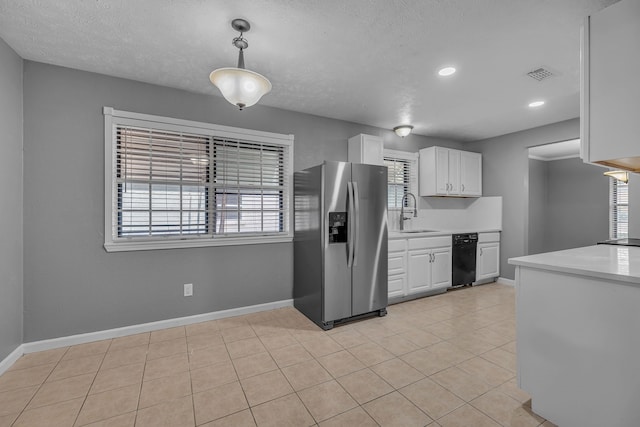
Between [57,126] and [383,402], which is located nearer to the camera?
[383,402]

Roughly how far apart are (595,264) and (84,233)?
388cm

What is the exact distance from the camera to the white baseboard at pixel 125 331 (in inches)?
92.8

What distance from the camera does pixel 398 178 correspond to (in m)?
4.57

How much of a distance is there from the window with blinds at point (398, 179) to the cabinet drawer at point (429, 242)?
814 millimetres

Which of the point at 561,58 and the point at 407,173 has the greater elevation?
the point at 561,58

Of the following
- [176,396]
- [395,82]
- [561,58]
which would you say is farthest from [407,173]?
[176,396]

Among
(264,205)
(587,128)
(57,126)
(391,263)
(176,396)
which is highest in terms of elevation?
(57,126)

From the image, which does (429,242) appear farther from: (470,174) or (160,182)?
(160,182)

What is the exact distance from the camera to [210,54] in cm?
231

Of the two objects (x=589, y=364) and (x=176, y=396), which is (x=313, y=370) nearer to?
(x=176, y=396)

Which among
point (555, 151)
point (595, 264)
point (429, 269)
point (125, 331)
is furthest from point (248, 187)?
point (555, 151)

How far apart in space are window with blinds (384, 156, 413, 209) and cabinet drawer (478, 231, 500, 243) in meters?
1.31

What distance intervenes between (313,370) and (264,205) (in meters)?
1.95

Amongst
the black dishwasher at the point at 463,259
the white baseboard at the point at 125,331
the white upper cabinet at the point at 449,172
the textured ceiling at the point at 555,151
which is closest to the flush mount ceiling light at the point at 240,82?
the white baseboard at the point at 125,331
